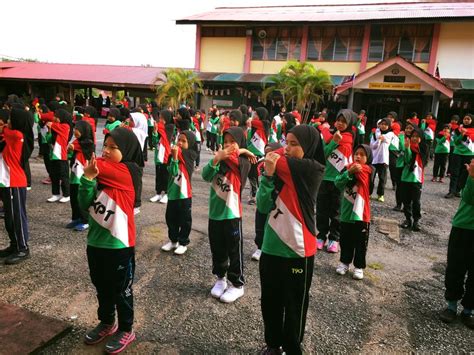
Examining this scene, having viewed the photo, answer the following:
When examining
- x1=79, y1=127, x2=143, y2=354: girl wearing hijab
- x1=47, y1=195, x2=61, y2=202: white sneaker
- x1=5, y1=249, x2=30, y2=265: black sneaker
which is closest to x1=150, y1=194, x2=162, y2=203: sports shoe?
x1=47, y1=195, x2=61, y2=202: white sneaker

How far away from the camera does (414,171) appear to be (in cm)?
614

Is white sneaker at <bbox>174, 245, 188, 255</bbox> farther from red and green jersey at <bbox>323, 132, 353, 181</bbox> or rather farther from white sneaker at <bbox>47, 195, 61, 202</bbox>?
white sneaker at <bbox>47, 195, 61, 202</bbox>

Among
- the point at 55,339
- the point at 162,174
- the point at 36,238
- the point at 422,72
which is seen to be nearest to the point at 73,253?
the point at 36,238

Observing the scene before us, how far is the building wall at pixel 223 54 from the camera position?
19656 millimetres

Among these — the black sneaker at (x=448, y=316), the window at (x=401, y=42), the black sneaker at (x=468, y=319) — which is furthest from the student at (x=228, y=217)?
the window at (x=401, y=42)

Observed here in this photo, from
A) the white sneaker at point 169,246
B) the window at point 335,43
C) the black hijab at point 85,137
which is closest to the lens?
the white sneaker at point 169,246

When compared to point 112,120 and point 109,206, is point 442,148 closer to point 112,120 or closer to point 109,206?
point 112,120

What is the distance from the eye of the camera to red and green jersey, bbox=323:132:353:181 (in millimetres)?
5027

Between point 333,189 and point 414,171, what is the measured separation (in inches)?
80.1

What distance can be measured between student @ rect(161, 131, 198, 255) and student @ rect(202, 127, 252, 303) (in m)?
0.97

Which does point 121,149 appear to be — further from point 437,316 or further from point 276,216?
point 437,316

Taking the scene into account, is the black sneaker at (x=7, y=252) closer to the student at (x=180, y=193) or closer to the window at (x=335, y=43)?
the student at (x=180, y=193)

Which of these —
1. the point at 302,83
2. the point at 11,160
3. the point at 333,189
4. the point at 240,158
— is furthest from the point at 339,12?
the point at 11,160

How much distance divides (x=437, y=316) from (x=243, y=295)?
193cm
